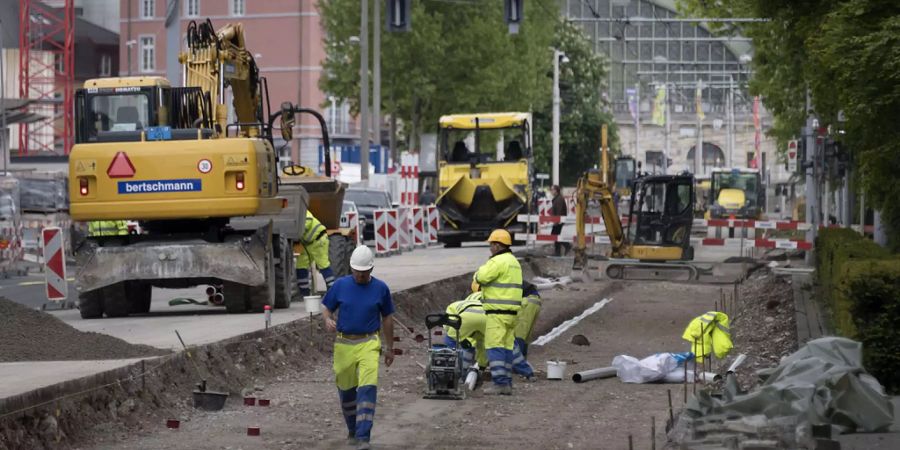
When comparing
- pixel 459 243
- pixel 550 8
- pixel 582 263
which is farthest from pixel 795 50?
pixel 550 8

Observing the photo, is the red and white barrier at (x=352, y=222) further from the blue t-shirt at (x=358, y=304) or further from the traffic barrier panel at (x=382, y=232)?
the blue t-shirt at (x=358, y=304)

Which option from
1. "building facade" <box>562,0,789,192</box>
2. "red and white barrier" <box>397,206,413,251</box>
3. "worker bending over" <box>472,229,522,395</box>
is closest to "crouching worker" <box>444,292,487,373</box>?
"worker bending over" <box>472,229,522,395</box>

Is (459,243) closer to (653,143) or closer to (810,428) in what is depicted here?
(810,428)

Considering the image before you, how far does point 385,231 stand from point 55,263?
59.3ft

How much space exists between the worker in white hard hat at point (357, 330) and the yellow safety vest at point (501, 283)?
3479 millimetres

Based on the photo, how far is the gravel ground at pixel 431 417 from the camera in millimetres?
13375

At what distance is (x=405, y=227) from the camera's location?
46.3m

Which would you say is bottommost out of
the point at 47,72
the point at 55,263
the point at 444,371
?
the point at 444,371

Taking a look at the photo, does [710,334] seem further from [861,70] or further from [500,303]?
[861,70]

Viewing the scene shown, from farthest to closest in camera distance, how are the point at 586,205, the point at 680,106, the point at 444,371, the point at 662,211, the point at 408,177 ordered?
the point at 680,106, the point at 408,177, the point at 662,211, the point at 586,205, the point at 444,371

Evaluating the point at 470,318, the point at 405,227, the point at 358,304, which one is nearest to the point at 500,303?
the point at 470,318

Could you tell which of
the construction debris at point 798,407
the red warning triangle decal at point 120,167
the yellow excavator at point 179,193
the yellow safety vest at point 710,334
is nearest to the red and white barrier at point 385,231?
the yellow excavator at point 179,193

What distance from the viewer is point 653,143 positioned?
5231 inches

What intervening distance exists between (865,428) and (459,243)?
35299 millimetres
